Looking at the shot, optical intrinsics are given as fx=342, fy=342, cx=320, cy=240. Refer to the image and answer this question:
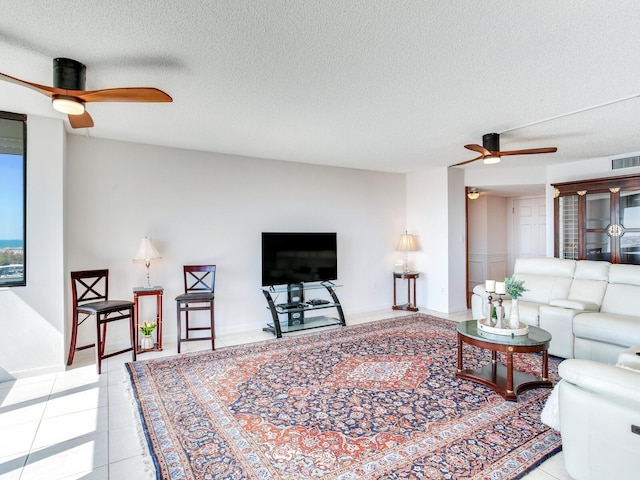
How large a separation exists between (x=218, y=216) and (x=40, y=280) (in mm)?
2080

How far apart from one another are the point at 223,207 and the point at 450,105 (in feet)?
10.4

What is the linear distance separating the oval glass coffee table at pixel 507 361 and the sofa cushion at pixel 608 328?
0.83 m

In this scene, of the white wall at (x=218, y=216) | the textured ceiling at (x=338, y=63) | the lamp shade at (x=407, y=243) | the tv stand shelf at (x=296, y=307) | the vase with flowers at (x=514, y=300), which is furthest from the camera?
the lamp shade at (x=407, y=243)

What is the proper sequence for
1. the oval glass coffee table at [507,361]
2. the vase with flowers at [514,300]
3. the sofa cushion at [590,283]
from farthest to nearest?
1. the sofa cushion at [590,283]
2. the vase with flowers at [514,300]
3. the oval glass coffee table at [507,361]

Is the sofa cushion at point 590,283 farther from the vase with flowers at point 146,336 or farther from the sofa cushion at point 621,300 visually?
the vase with flowers at point 146,336

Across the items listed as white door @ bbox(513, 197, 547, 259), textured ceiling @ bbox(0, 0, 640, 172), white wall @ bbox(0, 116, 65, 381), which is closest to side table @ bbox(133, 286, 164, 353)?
white wall @ bbox(0, 116, 65, 381)

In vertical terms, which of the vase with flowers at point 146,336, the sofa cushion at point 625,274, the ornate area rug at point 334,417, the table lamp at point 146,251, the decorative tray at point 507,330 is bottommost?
the ornate area rug at point 334,417

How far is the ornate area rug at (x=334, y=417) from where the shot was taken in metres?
2.03

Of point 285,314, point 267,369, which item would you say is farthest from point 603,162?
point 267,369

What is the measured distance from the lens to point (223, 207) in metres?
4.84

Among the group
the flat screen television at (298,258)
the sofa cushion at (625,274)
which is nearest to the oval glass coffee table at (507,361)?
the sofa cushion at (625,274)

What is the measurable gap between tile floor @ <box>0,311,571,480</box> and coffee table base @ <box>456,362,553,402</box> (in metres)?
0.80

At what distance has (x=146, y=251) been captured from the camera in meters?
4.03

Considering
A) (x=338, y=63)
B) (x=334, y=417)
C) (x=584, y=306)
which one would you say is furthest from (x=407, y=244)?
(x=338, y=63)
